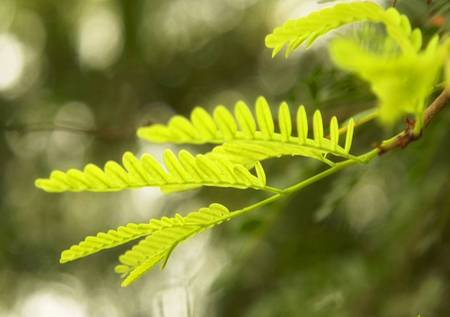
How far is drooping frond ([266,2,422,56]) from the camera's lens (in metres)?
0.39

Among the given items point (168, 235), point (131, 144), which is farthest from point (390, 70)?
point (131, 144)

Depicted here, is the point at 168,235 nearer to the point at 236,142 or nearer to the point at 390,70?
the point at 236,142

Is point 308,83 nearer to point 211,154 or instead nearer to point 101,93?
point 211,154

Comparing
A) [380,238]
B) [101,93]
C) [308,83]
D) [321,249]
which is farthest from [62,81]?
[308,83]

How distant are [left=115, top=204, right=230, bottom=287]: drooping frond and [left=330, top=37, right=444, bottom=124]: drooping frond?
0.19 metres

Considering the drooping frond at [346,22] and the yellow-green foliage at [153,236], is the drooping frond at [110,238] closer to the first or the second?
the yellow-green foliage at [153,236]

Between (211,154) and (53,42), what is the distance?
184 centimetres

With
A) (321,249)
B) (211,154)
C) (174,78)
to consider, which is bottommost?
(321,249)

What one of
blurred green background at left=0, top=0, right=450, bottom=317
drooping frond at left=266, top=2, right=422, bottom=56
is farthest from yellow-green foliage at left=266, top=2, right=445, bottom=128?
blurred green background at left=0, top=0, right=450, bottom=317

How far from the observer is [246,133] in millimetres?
429

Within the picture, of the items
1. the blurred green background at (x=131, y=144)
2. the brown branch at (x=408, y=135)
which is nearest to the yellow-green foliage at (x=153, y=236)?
the brown branch at (x=408, y=135)

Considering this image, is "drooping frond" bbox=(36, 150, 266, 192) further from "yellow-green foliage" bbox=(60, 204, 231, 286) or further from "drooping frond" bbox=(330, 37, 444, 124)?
"drooping frond" bbox=(330, 37, 444, 124)

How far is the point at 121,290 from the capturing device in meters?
1.98

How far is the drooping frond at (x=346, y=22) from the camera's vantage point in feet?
1.28
